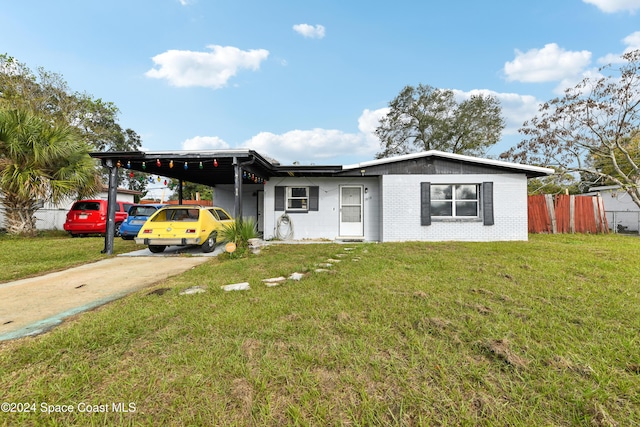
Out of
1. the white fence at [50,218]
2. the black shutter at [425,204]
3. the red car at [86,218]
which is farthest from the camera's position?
the white fence at [50,218]

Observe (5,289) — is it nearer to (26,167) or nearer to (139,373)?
(139,373)

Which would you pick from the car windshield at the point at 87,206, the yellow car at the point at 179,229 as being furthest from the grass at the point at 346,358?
the car windshield at the point at 87,206

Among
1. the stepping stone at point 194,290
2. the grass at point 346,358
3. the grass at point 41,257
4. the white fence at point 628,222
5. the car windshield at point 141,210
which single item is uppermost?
the car windshield at point 141,210

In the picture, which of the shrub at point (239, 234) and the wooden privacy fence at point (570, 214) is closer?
the shrub at point (239, 234)

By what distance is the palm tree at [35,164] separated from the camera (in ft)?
30.6

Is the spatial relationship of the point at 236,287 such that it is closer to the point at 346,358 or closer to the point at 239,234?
the point at 346,358

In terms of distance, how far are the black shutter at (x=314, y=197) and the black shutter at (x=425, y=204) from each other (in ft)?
12.3

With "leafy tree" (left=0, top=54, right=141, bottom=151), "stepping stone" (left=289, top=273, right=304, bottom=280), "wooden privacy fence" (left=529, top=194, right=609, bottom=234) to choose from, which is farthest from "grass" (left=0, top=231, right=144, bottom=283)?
"wooden privacy fence" (left=529, top=194, right=609, bottom=234)

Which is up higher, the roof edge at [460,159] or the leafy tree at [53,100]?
the leafy tree at [53,100]

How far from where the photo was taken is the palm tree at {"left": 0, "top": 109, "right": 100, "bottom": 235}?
9.32m

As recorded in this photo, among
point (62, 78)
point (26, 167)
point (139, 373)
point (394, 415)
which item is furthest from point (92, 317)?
point (62, 78)

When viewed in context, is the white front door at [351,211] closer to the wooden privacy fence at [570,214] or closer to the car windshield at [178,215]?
the car windshield at [178,215]

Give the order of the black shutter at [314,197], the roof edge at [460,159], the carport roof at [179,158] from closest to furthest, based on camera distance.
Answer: the carport roof at [179,158] → the roof edge at [460,159] → the black shutter at [314,197]

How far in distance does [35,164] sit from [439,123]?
1062 inches
